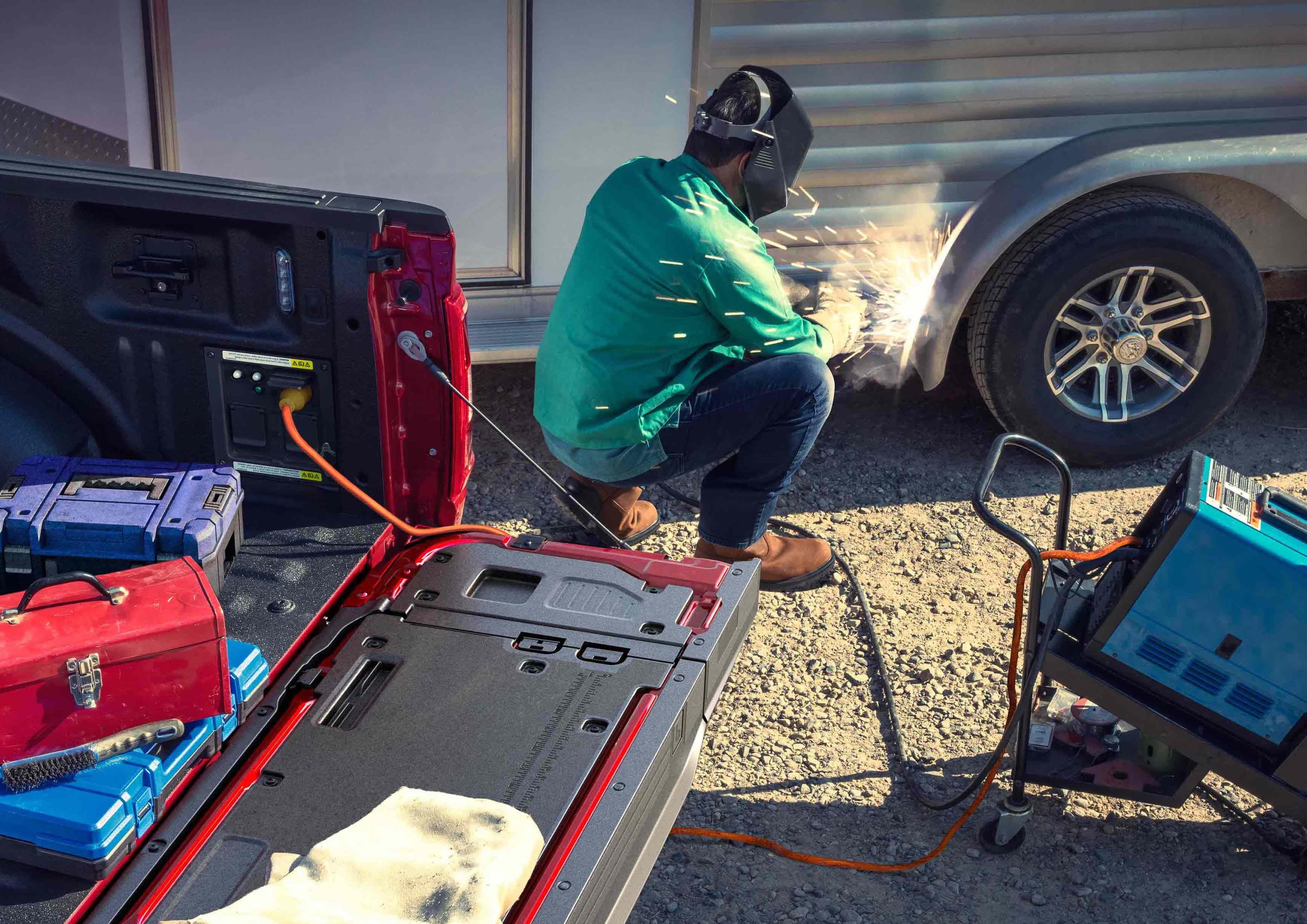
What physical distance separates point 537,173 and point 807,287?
39.0 inches

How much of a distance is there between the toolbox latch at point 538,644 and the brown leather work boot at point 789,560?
136cm

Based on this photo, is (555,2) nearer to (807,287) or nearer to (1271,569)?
(807,287)

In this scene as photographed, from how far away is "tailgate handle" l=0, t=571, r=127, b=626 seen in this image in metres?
2.16

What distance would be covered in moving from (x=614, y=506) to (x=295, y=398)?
157cm

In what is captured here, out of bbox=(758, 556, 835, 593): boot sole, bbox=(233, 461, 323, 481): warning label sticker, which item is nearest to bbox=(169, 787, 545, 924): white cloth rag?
bbox=(233, 461, 323, 481): warning label sticker

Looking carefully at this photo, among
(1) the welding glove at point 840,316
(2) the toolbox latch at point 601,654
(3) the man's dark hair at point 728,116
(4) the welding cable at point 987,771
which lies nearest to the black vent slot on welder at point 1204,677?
(4) the welding cable at point 987,771

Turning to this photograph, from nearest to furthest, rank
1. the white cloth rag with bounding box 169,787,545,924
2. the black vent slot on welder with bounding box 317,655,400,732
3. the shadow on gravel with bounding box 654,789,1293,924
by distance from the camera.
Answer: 1. the white cloth rag with bounding box 169,787,545,924
2. the black vent slot on welder with bounding box 317,655,400,732
3. the shadow on gravel with bounding box 654,789,1293,924

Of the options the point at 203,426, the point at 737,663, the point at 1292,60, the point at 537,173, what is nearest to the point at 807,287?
the point at 537,173

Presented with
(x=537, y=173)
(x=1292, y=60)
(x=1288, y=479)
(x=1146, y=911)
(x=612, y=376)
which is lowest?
(x=1146, y=911)

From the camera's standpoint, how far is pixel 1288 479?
478cm

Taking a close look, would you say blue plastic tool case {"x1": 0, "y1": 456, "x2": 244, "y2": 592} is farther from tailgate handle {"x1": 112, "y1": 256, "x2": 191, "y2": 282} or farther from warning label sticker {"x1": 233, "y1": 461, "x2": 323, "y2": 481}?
tailgate handle {"x1": 112, "y1": 256, "x2": 191, "y2": 282}

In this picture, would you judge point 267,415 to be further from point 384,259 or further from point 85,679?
point 85,679

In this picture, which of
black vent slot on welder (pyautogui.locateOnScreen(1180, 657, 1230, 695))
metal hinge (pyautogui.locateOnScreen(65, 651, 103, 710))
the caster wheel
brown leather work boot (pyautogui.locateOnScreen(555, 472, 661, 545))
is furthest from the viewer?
brown leather work boot (pyautogui.locateOnScreen(555, 472, 661, 545))

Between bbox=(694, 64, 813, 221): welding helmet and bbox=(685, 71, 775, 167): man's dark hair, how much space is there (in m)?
0.01
